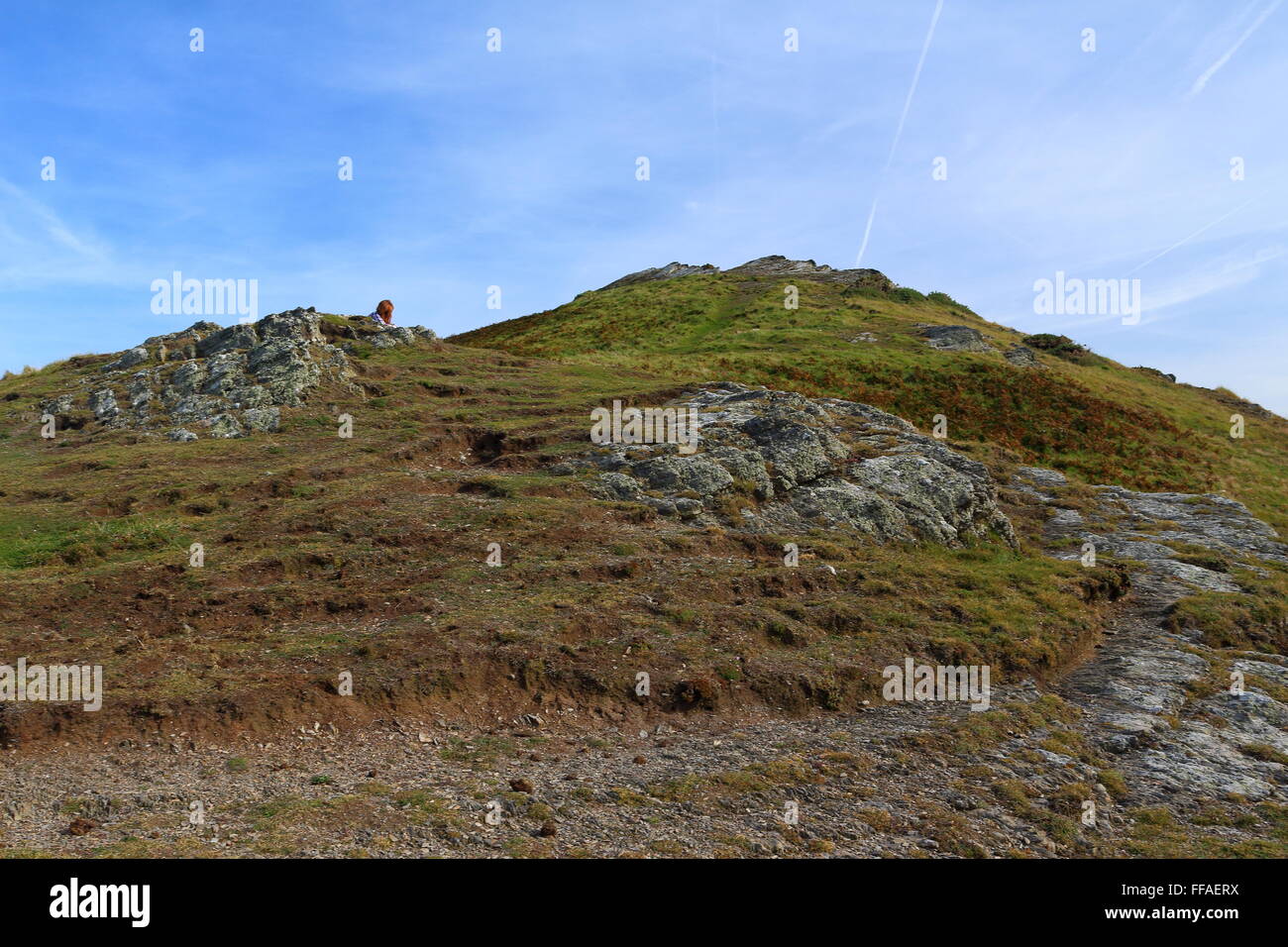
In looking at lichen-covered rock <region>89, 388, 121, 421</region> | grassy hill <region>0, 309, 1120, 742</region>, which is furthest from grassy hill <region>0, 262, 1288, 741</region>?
lichen-covered rock <region>89, 388, 121, 421</region>

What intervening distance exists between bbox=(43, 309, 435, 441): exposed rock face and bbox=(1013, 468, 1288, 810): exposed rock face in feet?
97.0

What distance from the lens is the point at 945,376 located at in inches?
2103

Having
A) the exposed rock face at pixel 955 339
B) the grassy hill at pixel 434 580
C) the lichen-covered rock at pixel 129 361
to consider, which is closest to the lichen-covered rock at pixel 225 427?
the grassy hill at pixel 434 580

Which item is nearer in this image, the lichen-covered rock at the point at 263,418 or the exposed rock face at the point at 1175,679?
the exposed rock face at the point at 1175,679

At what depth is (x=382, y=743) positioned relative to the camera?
44.9 ft

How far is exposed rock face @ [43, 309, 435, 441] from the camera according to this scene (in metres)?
31.6

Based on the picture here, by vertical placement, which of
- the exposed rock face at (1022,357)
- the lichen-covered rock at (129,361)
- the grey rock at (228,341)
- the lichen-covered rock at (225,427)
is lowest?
the lichen-covered rock at (225,427)

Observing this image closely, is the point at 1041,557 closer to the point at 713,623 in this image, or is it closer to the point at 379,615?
the point at 713,623

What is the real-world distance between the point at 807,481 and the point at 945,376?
3073cm

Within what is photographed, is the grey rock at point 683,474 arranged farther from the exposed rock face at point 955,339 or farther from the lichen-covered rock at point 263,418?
the exposed rock face at point 955,339

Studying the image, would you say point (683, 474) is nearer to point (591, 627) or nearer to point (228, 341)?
point (591, 627)

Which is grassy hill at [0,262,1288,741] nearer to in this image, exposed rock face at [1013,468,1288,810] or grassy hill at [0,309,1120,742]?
grassy hill at [0,309,1120,742]

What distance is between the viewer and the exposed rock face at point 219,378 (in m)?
31.6

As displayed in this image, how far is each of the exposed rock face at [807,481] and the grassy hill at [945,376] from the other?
11640 mm
